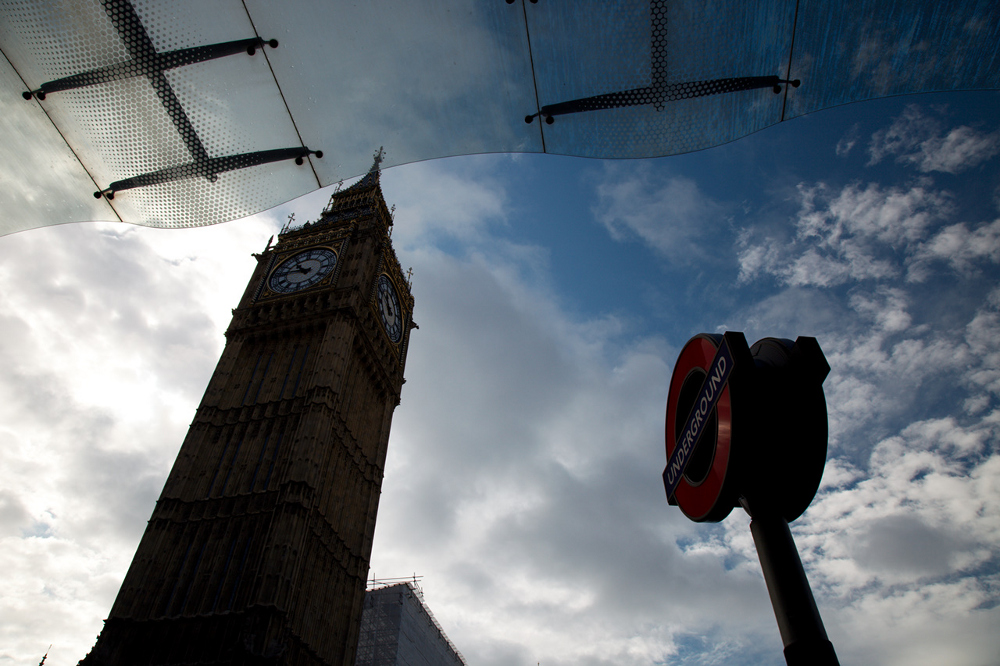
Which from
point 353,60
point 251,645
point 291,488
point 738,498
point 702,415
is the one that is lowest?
point 738,498

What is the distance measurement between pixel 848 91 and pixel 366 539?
3539 cm

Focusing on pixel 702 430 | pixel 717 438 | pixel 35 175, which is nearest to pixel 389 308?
pixel 35 175

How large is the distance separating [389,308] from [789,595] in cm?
4110

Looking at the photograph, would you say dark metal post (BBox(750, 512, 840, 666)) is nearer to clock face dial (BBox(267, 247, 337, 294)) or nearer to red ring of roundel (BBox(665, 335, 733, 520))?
red ring of roundel (BBox(665, 335, 733, 520))

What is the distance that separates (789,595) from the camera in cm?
302

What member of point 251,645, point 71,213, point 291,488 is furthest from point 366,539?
point 71,213

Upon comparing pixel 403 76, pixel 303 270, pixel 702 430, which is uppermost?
pixel 303 270

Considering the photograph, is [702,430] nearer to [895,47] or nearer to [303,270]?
[895,47]

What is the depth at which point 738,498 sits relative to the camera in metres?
3.57

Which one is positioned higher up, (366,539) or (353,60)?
(366,539)

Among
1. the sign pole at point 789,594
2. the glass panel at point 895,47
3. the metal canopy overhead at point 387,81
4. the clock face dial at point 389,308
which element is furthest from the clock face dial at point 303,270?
the sign pole at point 789,594

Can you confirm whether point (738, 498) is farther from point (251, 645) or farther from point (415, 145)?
point (251, 645)

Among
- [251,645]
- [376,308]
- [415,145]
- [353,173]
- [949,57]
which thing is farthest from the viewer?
[376,308]

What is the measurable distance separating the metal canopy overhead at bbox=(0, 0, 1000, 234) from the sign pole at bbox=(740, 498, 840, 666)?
2.60 m
